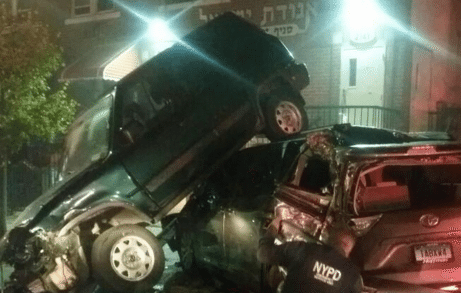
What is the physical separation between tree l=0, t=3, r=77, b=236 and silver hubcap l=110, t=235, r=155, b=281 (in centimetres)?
311

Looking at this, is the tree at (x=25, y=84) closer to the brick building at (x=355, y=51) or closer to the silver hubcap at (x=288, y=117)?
the brick building at (x=355, y=51)

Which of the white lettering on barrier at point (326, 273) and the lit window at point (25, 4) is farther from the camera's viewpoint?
the lit window at point (25, 4)

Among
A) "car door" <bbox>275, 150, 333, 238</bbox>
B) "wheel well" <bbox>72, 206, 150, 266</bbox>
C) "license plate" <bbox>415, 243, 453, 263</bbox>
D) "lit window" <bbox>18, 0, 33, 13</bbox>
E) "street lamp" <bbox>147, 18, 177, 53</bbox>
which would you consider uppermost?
"lit window" <bbox>18, 0, 33, 13</bbox>

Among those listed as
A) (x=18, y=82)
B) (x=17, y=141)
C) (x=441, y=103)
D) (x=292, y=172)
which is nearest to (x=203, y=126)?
(x=292, y=172)

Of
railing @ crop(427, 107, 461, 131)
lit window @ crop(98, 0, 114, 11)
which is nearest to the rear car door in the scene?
railing @ crop(427, 107, 461, 131)

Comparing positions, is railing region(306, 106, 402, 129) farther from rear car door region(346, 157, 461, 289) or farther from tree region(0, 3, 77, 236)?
rear car door region(346, 157, 461, 289)

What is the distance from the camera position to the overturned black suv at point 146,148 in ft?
22.4

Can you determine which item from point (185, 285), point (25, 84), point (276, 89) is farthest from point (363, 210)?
point (25, 84)

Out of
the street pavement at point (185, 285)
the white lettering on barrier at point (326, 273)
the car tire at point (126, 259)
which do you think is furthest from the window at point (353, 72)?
the white lettering on barrier at point (326, 273)

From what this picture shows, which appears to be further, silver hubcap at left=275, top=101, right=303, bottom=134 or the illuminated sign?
the illuminated sign

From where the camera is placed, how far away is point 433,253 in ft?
15.0

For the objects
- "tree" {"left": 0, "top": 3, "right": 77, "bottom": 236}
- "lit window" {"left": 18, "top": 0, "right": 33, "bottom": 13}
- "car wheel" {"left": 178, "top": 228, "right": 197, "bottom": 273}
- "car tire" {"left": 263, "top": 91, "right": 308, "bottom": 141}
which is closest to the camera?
"car wheel" {"left": 178, "top": 228, "right": 197, "bottom": 273}

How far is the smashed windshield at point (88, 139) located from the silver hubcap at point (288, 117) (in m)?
2.05

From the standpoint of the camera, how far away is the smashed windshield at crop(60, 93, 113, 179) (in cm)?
745
